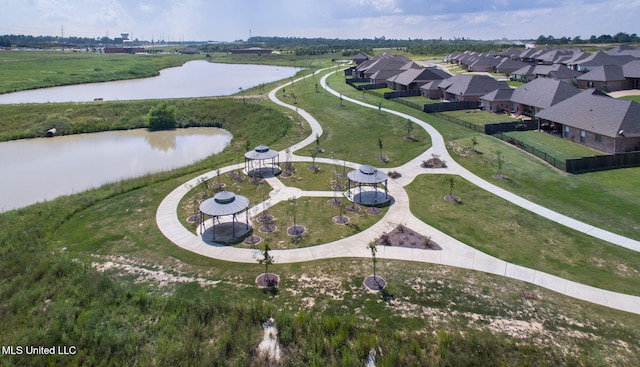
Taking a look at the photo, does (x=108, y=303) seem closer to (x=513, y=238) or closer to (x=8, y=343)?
(x=8, y=343)

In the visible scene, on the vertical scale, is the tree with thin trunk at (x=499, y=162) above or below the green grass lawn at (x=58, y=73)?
below

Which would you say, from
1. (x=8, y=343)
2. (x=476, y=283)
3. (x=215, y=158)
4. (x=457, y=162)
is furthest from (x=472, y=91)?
(x=8, y=343)

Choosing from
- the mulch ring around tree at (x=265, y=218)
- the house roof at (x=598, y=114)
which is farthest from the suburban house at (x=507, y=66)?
the mulch ring around tree at (x=265, y=218)

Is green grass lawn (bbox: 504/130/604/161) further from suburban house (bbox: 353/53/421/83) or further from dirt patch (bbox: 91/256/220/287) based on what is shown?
suburban house (bbox: 353/53/421/83)

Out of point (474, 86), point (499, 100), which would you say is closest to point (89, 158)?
point (499, 100)

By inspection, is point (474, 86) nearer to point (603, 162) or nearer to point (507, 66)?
point (603, 162)

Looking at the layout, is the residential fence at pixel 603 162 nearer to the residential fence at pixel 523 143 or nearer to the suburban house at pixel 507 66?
the residential fence at pixel 523 143
